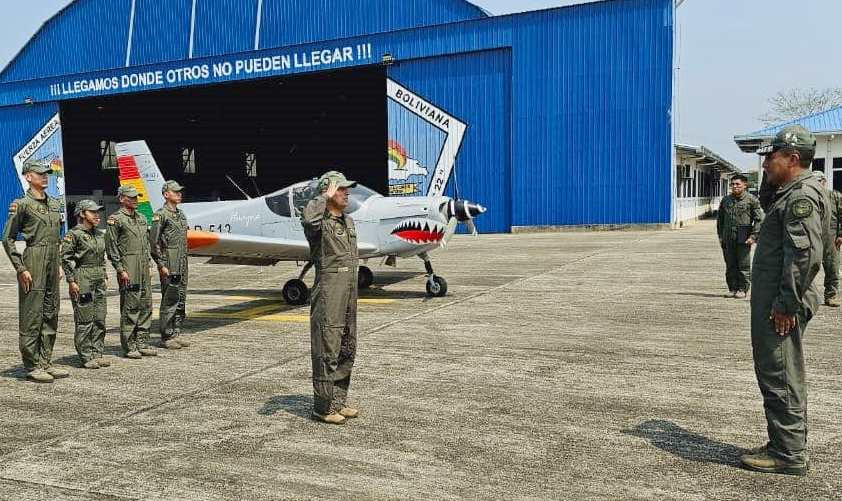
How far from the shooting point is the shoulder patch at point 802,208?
384cm

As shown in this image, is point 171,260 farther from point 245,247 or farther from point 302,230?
point 302,230

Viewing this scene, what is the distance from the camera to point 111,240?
7.59m

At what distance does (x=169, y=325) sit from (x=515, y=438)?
17.1 ft

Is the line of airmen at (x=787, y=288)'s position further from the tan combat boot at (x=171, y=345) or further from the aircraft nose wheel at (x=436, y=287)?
the aircraft nose wheel at (x=436, y=287)

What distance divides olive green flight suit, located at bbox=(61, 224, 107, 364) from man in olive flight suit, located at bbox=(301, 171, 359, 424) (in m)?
3.34

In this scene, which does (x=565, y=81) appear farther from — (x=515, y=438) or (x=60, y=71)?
(x=60, y=71)

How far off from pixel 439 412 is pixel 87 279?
427 cm

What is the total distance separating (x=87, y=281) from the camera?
7.07 m

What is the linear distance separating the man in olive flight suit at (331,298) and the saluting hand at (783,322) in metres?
2.93

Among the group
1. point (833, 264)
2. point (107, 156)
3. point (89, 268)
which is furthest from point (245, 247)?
point (107, 156)

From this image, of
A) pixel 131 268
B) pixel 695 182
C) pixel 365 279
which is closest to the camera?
pixel 131 268

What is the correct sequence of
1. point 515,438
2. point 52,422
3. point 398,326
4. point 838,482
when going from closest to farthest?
point 838,482 → point 515,438 → point 52,422 → point 398,326

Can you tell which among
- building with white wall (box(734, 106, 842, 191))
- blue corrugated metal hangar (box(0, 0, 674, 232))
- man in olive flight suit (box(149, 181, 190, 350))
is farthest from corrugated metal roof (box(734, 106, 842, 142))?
man in olive flight suit (box(149, 181, 190, 350))

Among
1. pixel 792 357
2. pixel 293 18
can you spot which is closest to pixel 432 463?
pixel 792 357
